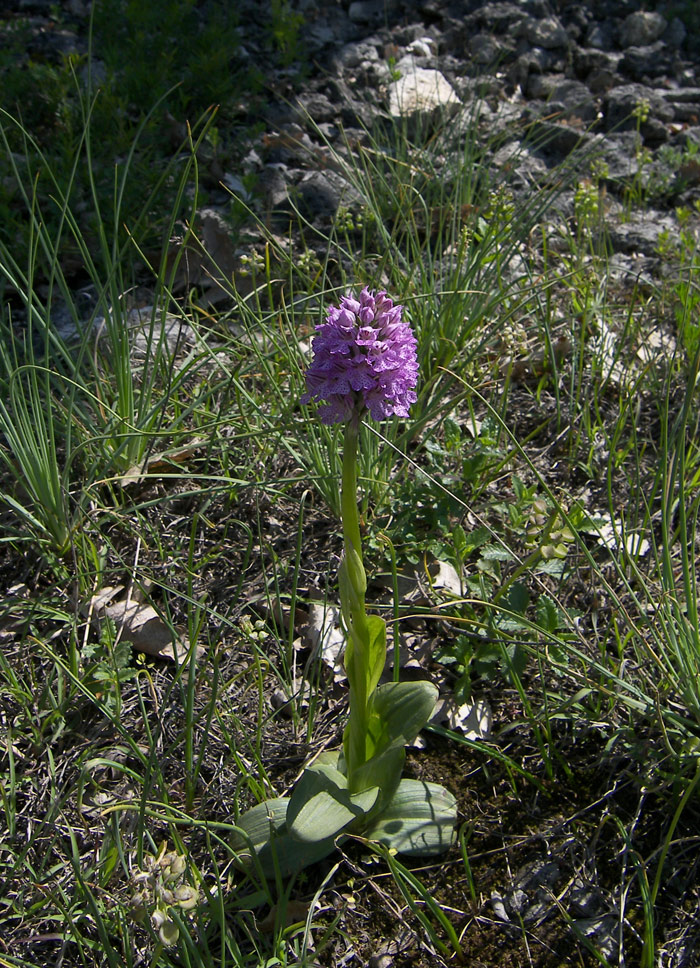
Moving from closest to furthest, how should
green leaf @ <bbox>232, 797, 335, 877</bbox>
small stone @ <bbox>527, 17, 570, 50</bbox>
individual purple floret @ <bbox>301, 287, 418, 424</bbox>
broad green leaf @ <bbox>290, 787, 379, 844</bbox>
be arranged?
individual purple floret @ <bbox>301, 287, 418, 424</bbox>
broad green leaf @ <bbox>290, 787, 379, 844</bbox>
green leaf @ <bbox>232, 797, 335, 877</bbox>
small stone @ <bbox>527, 17, 570, 50</bbox>

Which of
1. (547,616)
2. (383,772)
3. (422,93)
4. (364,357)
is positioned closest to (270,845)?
(383,772)

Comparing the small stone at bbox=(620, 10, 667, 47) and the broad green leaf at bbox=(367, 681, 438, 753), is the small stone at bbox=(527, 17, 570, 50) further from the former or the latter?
the broad green leaf at bbox=(367, 681, 438, 753)

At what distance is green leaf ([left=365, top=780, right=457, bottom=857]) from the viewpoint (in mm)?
1640

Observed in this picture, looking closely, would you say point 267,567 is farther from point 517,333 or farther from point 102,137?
point 102,137

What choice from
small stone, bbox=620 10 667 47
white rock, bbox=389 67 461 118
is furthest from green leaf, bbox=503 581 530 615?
small stone, bbox=620 10 667 47

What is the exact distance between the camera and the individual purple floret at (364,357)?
1.33m

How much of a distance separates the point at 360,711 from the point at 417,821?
0.32m

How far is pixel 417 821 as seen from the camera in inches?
65.5

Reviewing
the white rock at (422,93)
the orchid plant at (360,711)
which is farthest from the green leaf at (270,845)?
the white rock at (422,93)

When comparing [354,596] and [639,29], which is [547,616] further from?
[639,29]

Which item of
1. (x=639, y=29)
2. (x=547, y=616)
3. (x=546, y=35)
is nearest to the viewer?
(x=547, y=616)

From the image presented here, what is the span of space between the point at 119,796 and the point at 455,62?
13.9 feet

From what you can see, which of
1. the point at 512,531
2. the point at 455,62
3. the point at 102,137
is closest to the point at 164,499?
the point at 512,531

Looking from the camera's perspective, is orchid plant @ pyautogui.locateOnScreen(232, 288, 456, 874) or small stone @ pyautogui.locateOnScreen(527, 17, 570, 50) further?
small stone @ pyautogui.locateOnScreen(527, 17, 570, 50)
